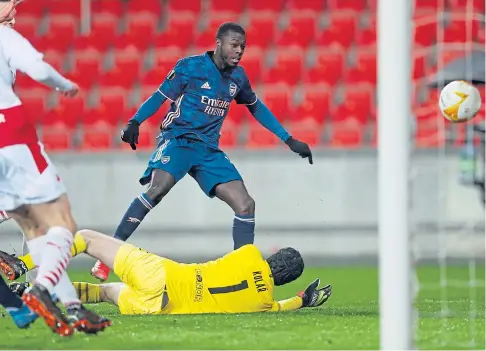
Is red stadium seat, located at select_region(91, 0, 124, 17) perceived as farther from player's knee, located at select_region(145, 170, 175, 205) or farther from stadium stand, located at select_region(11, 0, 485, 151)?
player's knee, located at select_region(145, 170, 175, 205)

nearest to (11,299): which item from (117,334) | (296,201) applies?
(117,334)

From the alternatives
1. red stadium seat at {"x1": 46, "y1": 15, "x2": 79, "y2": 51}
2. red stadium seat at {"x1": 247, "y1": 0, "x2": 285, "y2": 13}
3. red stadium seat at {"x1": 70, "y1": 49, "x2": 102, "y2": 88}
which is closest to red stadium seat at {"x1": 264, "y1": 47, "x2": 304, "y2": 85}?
red stadium seat at {"x1": 247, "y1": 0, "x2": 285, "y2": 13}

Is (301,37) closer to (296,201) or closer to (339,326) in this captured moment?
(296,201)

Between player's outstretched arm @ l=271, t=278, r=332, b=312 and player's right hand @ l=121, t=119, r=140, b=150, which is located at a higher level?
player's right hand @ l=121, t=119, r=140, b=150

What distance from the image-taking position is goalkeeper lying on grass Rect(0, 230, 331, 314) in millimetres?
6531

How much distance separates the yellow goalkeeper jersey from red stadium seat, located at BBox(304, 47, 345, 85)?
840cm

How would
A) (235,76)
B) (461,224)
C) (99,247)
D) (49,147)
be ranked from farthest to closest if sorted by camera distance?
1. (49,147)
2. (461,224)
3. (235,76)
4. (99,247)

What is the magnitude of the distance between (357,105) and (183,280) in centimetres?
825

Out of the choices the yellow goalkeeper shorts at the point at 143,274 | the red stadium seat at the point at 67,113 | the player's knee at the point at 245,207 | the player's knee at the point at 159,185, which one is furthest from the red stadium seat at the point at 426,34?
the yellow goalkeeper shorts at the point at 143,274

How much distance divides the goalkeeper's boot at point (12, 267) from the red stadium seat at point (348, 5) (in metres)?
9.50

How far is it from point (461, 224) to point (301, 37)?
13.1ft

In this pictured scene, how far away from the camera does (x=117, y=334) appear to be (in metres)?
5.89

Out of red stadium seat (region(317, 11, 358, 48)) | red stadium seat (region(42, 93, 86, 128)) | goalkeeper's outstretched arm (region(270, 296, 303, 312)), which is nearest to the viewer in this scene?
goalkeeper's outstretched arm (region(270, 296, 303, 312))

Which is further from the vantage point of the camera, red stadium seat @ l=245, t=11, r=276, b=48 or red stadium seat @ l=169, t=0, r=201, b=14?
red stadium seat @ l=169, t=0, r=201, b=14
